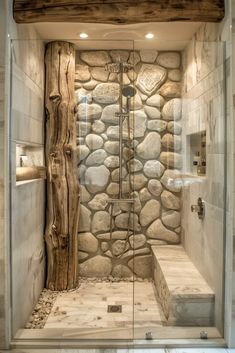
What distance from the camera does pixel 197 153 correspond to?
283cm

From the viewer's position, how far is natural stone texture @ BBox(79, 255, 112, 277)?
315 cm

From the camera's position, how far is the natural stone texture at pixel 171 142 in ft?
9.86

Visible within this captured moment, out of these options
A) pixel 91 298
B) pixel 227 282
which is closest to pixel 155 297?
pixel 91 298

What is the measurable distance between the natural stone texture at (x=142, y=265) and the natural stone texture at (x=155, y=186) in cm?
60

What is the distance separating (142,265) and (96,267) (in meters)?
0.44

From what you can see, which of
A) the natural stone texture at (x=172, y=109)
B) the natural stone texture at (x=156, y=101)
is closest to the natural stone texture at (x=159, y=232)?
the natural stone texture at (x=172, y=109)

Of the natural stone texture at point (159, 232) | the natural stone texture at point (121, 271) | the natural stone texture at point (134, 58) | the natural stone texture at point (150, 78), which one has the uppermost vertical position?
the natural stone texture at point (134, 58)

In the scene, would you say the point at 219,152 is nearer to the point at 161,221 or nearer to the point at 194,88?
the point at 194,88

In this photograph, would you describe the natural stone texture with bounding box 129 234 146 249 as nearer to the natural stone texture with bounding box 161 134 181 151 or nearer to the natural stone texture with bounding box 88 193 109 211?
the natural stone texture with bounding box 88 193 109 211

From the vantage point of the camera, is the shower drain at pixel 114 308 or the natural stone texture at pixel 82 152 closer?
the shower drain at pixel 114 308

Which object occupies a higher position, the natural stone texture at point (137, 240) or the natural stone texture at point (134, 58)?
the natural stone texture at point (134, 58)

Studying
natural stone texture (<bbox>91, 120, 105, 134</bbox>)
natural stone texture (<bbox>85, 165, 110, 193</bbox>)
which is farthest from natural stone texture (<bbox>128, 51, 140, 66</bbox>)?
natural stone texture (<bbox>85, 165, 110, 193</bbox>)

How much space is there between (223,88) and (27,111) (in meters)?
1.46

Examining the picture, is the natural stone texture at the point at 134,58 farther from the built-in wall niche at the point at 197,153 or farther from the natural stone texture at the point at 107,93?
the built-in wall niche at the point at 197,153
